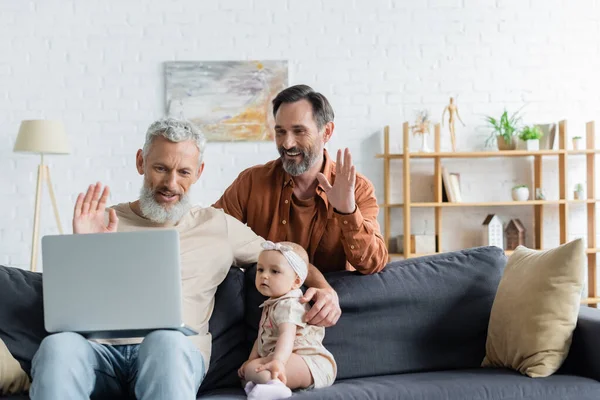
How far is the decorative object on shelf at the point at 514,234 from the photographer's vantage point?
17.7ft

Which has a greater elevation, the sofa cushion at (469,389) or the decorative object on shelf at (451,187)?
the decorative object on shelf at (451,187)

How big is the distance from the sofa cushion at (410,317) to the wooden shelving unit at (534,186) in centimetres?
251

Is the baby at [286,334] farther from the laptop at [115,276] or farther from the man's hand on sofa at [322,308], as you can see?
the laptop at [115,276]

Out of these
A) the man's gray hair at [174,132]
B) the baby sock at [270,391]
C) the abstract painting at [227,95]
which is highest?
the abstract painting at [227,95]

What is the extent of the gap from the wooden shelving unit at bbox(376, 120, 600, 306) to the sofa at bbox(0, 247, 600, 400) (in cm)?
244

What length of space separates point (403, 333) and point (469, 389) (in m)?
0.36

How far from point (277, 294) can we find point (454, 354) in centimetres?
69

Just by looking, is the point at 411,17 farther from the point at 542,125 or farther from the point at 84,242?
the point at 84,242

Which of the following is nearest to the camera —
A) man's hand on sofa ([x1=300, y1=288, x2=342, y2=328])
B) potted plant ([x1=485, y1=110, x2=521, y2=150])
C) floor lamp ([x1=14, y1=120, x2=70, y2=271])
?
man's hand on sofa ([x1=300, y1=288, x2=342, y2=328])

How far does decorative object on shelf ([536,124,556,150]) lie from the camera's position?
5.35 m

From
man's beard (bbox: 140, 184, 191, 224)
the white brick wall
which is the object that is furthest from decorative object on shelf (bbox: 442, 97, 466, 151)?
man's beard (bbox: 140, 184, 191, 224)

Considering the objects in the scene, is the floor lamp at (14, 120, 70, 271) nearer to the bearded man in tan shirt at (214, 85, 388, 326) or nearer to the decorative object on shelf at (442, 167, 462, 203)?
the bearded man in tan shirt at (214, 85, 388, 326)

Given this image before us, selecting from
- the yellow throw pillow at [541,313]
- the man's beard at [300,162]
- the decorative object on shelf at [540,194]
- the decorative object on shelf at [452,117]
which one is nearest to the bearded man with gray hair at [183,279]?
the man's beard at [300,162]

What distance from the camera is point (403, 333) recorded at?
8.59 ft
